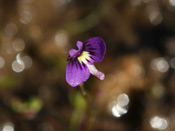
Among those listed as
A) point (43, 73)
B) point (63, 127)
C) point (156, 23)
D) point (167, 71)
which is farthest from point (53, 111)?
point (156, 23)

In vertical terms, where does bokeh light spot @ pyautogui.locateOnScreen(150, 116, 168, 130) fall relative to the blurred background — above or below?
below

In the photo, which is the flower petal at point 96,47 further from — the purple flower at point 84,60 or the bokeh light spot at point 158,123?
the bokeh light spot at point 158,123

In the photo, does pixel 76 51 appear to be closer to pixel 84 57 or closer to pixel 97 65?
pixel 84 57

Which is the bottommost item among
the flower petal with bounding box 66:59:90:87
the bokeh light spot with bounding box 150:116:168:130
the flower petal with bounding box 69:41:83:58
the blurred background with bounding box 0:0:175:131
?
the flower petal with bounding box 66:59:90:87

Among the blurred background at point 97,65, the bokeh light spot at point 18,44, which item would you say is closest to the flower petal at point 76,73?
the blurred background at point 97,65

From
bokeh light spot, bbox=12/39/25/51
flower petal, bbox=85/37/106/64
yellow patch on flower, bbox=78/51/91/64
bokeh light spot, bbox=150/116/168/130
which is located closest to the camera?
flower petal, bbox=85/37/106/64

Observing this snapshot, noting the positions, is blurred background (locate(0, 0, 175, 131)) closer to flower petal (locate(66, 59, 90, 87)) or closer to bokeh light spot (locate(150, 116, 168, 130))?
bokeh light spot (locate(150, 116, 168, 130))

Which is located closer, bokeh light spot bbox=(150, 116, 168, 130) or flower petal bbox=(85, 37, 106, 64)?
flower petal bbox=(85, 37, 106, 64)

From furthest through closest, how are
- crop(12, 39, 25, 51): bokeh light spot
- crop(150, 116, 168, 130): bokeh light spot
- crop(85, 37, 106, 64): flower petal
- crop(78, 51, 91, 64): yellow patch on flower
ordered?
crop(12, 39, 25, 51): bokeh light spot → crop(150, 116, 168, 130): bokeh light spot → crop(78, 51, 91, 64): yellow patch on flower → crop(85, 37, 106, 64): flower petal

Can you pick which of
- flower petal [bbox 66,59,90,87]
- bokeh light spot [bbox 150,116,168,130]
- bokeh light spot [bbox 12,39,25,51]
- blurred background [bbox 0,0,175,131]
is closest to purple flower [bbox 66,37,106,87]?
flower petal [bbox 66,59,90,87]
